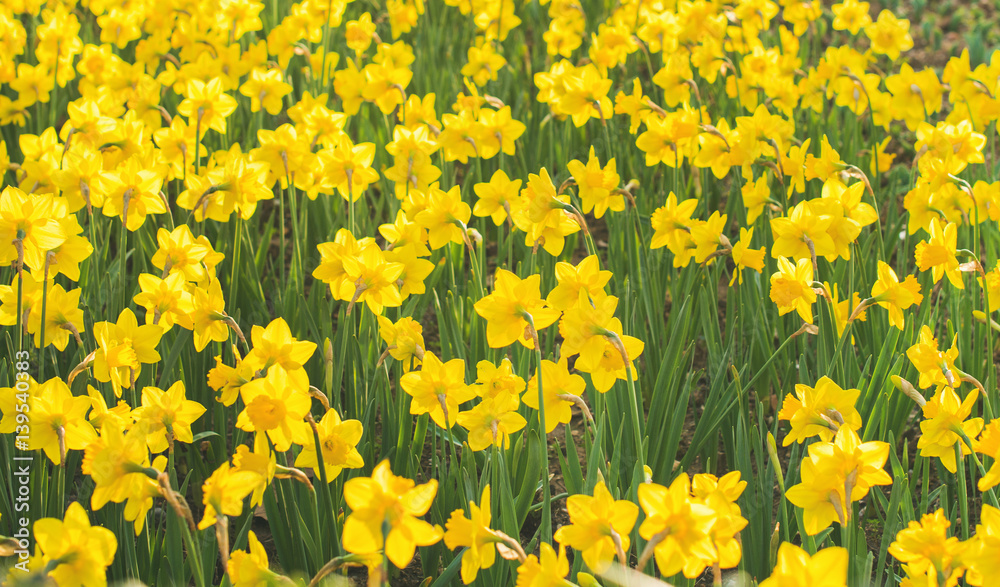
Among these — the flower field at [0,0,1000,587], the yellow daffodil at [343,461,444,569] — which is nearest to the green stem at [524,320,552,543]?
the flower field at [0,0,1000,587]

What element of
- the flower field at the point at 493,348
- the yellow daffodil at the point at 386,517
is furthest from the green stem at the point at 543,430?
the yellow daffodil at the point at 386,517

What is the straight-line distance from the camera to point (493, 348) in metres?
1.81

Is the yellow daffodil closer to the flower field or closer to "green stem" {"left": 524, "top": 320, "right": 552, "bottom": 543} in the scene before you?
the flower field

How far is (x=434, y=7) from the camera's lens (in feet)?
15.9

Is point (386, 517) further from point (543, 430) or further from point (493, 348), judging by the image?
point (493, 348)

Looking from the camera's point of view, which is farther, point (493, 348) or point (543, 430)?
point (493, 348)

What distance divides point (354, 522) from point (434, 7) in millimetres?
4484

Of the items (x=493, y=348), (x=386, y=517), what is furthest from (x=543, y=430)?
(x=493, y=348)

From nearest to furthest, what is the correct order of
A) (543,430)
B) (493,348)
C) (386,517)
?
(386,517) < (543,430) < (493,348)

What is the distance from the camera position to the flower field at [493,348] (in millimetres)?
1072

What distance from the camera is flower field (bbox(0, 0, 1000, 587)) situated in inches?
42.2

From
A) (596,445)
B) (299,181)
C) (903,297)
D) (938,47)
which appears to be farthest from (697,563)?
(938,47)

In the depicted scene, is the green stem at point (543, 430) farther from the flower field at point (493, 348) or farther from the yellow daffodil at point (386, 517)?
the yellow daffodil at point (386, 517)

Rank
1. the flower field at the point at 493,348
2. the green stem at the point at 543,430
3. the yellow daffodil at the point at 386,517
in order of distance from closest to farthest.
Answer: the yellow daffodil at the point at 386,517
the flower field at the point at 493,348
the green stem at the point at 543,430
